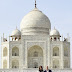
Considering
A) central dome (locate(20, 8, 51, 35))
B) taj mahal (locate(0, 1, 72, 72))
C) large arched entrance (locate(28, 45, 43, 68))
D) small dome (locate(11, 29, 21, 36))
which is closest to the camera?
taj mahal (locate(0, 1, 72, 72))

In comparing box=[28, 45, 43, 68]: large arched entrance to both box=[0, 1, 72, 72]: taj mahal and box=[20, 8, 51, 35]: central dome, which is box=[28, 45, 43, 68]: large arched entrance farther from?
box=[20, 8, 51, 35]: central dome

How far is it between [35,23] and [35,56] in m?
5.26

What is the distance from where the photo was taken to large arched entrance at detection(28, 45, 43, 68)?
46312 millimetres

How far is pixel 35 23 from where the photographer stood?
4834 centimetres

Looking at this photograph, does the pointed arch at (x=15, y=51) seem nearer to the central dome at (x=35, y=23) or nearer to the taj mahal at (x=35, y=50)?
the taj mahal at (x=35, y=50)

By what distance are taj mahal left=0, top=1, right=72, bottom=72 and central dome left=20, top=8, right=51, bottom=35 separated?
0.55ft

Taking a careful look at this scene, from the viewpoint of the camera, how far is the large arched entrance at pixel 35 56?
46312 millimetres

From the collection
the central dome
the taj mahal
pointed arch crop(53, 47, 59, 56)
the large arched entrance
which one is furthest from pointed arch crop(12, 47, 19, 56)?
pointed arch crop(53, 47, 59, 56)

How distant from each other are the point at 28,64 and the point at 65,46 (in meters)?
6.14

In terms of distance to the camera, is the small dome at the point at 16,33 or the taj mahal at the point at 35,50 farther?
the small dome at the point at 16,33

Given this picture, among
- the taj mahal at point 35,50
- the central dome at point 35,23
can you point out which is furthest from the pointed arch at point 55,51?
the central dome at point 35,23

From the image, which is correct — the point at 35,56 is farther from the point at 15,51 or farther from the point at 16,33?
the point at 16,33

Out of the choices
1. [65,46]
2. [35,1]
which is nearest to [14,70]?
[65,46]

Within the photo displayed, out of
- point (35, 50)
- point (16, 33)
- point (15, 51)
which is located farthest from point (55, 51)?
point (16, 33)
